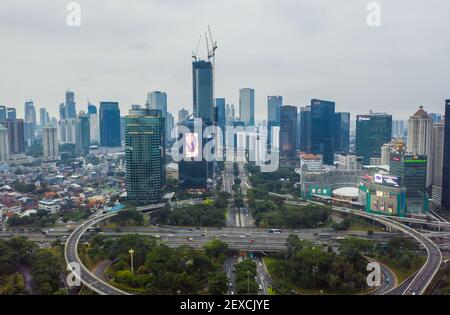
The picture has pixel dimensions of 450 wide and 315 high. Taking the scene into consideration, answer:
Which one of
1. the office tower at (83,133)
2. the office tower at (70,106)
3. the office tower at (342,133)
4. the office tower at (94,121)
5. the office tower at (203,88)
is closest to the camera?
the office tower at (203,88)

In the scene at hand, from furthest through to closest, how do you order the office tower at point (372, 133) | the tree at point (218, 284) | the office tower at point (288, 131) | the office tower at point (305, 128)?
1. the office tower at point (288, 131)
2. the office tower at point (305, 128)
3. the office tower at point (372, 133)
4. the tree at point (218, 284)

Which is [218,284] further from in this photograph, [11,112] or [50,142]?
[11,112]

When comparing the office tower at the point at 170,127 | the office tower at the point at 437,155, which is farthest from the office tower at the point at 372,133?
the office tower at the point at 170,127

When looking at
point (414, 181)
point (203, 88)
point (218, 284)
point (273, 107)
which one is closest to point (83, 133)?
point (203, 88)

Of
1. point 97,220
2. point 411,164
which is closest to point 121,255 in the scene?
point 97,220

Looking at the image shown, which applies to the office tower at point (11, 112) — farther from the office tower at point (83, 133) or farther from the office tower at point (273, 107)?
the office tower at point (273, 107)
